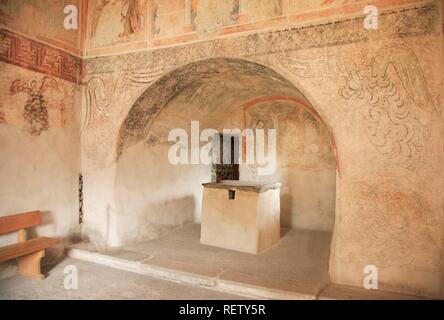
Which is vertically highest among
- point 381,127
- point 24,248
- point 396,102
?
point 396,102

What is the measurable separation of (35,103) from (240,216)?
12.3 feet

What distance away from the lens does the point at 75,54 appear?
564 centimetres

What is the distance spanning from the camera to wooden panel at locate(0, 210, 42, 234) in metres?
4.45

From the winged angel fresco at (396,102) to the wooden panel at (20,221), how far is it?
4.87 metres

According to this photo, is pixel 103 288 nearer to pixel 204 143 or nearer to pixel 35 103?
pixel 35 103

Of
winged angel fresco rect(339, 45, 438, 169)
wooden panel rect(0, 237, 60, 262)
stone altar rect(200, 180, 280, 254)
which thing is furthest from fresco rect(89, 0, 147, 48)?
winged angel fresco rect(339, 45, 438, 169)

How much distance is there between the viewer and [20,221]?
4.66 meters

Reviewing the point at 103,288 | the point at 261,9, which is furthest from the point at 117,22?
the point at 103,288

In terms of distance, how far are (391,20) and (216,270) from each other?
12.7 feet

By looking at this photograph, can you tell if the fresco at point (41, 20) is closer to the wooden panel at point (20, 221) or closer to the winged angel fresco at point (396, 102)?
the wooden panel at point (20, 221)

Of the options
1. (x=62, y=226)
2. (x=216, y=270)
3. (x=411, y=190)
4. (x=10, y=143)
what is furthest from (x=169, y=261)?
(x=411, y=190)

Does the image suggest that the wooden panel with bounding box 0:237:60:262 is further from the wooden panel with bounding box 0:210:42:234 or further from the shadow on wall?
the shadow on wall

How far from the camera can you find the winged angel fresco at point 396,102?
359 centimetres

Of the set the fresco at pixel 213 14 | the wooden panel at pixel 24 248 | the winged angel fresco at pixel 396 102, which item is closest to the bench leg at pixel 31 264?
the wooden panel at pixel 24 248
